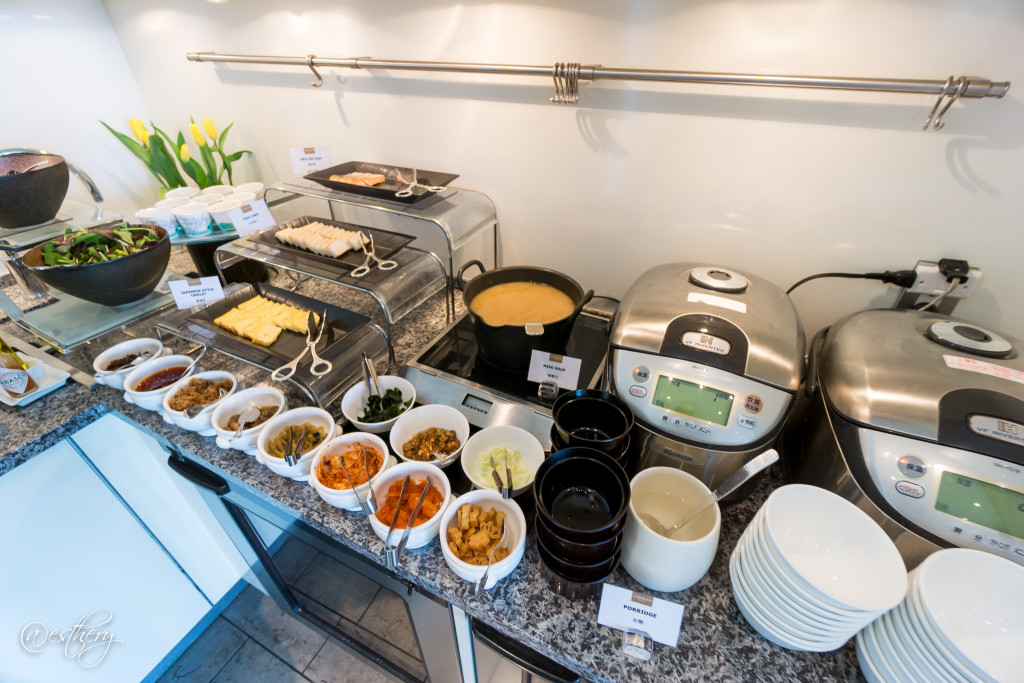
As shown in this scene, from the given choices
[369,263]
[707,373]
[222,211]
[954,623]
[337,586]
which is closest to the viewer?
[954,623]

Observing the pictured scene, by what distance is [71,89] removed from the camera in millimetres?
1720

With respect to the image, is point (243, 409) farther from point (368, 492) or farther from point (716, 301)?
point (716, 301)

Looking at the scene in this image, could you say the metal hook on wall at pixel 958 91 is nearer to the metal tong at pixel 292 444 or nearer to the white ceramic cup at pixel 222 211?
the metal tong at pixel 292 444

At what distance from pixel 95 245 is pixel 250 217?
37cm

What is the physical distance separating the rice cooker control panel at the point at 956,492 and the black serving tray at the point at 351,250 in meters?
1.13

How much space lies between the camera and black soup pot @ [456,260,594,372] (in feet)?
3.14

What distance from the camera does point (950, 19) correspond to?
0.79 meters

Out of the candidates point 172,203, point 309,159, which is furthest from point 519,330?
point 172,203

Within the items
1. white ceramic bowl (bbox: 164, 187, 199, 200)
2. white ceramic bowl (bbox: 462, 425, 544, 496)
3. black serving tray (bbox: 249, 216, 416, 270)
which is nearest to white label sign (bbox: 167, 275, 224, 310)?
black serving tray (bbox: 249, 216, 416, 270)

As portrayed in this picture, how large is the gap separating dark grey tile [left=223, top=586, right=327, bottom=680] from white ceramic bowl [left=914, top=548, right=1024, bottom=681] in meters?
1.79

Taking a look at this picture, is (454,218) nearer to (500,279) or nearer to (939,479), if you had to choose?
(500,279)

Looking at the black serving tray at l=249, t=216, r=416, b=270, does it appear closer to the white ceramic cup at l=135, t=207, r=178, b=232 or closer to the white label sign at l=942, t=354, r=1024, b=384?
the white ceramic cup at l=135, t=207, r=178, b=232

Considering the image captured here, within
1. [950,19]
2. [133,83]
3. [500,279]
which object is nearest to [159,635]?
[500,279]

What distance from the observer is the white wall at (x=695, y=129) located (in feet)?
2.80
